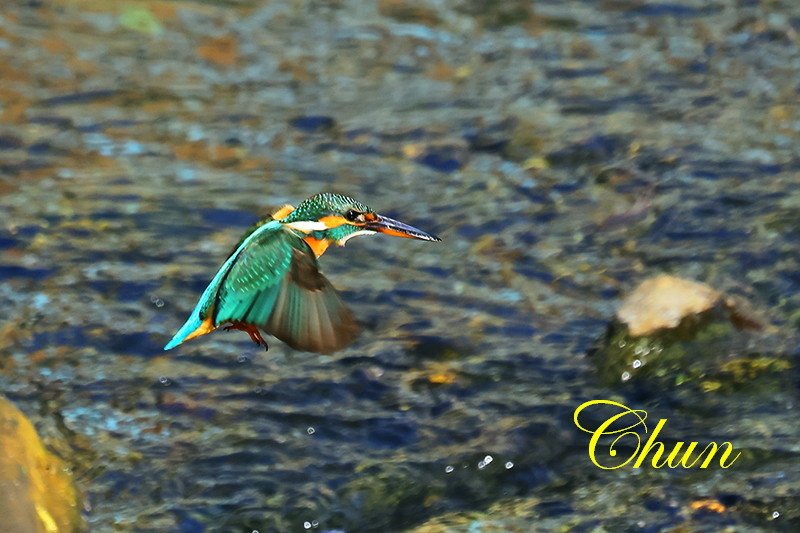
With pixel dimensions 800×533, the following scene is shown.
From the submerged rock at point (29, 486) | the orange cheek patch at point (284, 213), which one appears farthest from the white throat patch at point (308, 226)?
the submerged rock at point (29, 486)

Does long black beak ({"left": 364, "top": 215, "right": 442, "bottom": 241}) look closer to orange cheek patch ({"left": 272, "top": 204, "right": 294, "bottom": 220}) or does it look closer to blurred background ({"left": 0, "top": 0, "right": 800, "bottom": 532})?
orange cheek patch ({"left": 272, "top": 204, "right": 294, "bottom": 220})

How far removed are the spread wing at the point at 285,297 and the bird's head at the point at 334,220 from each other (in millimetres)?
96

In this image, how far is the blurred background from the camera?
4.58 metres

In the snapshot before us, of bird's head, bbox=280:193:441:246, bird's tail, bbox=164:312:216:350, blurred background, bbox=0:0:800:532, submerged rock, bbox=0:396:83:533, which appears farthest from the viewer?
blurred background, bbox=0:0:800:532

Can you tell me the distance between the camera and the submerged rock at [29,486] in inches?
151

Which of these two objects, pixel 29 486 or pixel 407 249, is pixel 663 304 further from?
pixel 29 486

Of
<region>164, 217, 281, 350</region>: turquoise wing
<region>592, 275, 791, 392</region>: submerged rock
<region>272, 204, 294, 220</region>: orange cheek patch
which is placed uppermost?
<region>272, 204, 294, 220</region>: orange cheek patch

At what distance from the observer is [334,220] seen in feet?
13.0

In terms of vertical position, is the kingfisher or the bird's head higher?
the bird's head

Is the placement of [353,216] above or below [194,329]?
above
